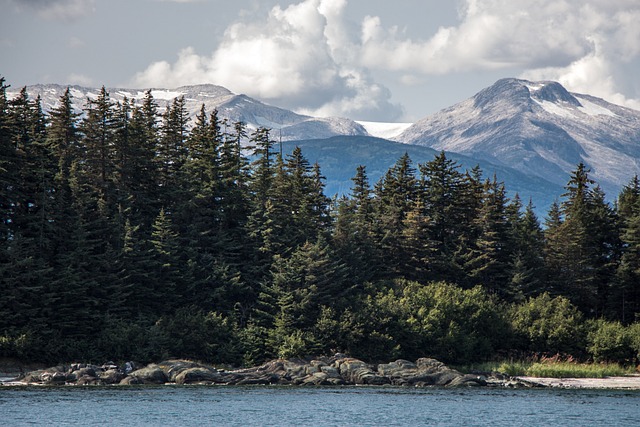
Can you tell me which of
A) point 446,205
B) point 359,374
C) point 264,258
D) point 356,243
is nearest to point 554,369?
point 359,374

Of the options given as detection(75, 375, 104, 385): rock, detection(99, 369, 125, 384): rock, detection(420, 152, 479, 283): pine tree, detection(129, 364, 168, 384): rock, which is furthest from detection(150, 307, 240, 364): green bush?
detection(420, 152, 479, 283): pine tree

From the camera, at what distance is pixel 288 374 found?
75.4m

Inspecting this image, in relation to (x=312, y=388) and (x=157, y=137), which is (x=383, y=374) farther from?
(x=157, y=137)

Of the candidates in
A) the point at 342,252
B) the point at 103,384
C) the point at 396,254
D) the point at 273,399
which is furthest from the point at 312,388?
the point at 396,254

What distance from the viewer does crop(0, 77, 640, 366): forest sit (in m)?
77.9

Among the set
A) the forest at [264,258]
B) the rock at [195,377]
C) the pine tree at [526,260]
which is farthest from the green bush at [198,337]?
the pine tree at [526,260]

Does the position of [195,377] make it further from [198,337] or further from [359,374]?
[359,374]

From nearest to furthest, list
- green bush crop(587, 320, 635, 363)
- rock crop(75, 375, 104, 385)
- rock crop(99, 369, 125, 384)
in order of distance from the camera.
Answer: rock crop(75, 375, 104, 385)
rock crop(99, 369, 125, 384)
green bush crop(587, 320, 635, 363)

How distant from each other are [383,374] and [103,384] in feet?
79.3

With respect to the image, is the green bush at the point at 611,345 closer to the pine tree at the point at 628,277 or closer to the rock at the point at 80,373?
the pine tree at the point at 628,277

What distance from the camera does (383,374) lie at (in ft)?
250

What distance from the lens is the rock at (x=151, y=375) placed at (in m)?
71.4

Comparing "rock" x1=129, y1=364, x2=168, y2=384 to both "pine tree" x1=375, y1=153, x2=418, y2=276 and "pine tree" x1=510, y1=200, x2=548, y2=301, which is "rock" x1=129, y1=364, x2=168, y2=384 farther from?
"pine tree" x1=510, y1=200, x2=548, y2=301

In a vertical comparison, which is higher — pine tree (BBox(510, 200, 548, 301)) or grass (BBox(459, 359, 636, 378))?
pine tree (BBox(510, 200, 548, 301))
